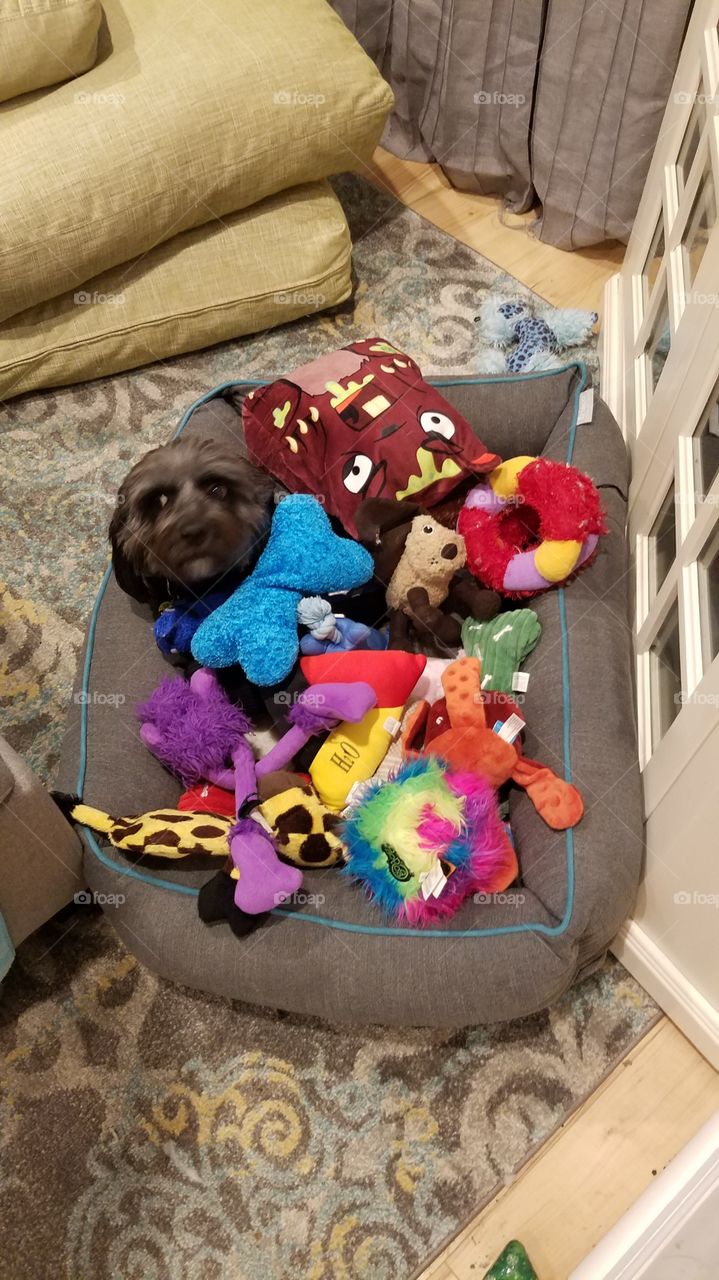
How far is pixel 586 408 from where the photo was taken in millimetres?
1563

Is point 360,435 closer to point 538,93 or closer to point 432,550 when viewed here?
point 432,550

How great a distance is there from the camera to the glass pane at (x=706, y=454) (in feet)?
4.18

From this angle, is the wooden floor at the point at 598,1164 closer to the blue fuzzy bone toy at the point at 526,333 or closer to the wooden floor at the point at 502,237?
the blue fuzzy bone toy at the point at 526,333

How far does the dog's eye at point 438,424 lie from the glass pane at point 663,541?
337 mm

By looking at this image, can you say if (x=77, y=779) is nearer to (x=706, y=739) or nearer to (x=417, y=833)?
(x=417, y=833)

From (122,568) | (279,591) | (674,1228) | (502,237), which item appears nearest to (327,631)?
(279,591)

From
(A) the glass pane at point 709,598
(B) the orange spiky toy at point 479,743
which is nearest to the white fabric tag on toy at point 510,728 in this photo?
(B) the orange spiky toy at point 479,743

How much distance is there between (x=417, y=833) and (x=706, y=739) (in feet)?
1.17

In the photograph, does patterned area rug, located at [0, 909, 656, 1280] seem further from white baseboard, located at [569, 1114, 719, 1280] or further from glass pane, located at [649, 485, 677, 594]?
glass pane, located at [649, 485, 677, 594]

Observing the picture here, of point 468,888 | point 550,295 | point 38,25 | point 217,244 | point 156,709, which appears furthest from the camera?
point 550,295

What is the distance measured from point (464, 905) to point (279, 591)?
0.47 m

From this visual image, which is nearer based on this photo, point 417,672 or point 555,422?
point 417,672

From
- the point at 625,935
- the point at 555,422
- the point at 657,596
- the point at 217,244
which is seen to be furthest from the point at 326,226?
the point at 625,935

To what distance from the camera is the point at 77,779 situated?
4.31 feet
